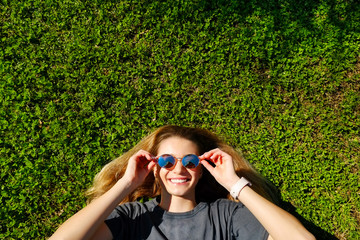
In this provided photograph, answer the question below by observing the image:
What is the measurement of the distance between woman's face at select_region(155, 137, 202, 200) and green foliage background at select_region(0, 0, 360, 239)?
1.18 m

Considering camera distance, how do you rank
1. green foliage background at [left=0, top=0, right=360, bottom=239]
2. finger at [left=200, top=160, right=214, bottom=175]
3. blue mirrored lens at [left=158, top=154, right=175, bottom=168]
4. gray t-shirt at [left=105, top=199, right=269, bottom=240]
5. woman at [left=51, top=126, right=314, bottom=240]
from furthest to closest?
green foliage background at [left=0, top=0, right=360, bottom=239], finger at [left=200, top=160, right=214, bottom=175], blue mirrored lens at [left=158, top=154, right=175, bottom=168], gray t-shirt at [left=105, top=199, right=269, bottom=240], woman at [left=51, top=126, right=314, bottom=240]

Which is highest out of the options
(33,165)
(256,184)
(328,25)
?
(328,25)

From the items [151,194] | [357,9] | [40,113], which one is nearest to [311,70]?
[357,9]

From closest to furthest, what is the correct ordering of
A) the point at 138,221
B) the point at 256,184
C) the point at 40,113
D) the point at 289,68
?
the point at 138,221 < the point at 256,184 < the point at 40,113 < the point at 289,68

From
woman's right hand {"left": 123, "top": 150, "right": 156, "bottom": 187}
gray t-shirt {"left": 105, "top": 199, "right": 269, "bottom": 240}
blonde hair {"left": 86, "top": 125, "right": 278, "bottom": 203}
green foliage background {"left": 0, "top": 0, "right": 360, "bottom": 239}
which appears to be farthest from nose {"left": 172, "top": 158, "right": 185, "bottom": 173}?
green foliage background {"left": 0, "top": 0, "right": 360, "bottom": 239}

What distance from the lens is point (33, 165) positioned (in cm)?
539

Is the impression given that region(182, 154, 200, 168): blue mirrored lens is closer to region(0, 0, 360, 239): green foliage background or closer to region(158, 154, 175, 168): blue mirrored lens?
region(158, 154, 175, 168): blue mirrored lens

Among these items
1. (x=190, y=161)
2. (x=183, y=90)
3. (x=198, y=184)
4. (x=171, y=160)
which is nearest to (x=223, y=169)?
(x=190, y=161)

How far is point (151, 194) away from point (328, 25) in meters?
4.57

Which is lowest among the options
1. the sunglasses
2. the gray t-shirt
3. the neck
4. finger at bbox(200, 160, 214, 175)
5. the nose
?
the gray t-shirt

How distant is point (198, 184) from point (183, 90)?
1.73 meters

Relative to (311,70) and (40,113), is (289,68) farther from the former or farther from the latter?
(40,113)

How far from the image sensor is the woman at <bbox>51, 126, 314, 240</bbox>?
3.79m

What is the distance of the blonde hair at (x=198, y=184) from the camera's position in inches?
207
